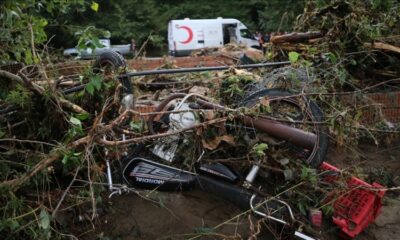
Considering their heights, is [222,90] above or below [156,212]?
above

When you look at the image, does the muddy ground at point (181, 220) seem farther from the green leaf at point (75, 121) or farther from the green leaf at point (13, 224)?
the green leaf at point (75, 121)

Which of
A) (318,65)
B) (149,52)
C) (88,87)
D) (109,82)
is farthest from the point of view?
(149,52)

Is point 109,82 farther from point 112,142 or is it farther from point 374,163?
point 374,163

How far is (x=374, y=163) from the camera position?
575 cm

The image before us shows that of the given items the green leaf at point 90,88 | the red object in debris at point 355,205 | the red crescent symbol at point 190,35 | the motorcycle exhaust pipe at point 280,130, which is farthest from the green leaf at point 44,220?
the red crescent symbol at point 190,35

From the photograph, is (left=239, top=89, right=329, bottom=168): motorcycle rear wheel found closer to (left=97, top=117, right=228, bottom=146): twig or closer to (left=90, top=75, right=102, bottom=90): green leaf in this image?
(left=97, top=117, right=228, bottom=146): twig

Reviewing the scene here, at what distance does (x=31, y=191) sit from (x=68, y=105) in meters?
0.76

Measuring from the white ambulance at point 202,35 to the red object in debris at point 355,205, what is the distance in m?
20.0

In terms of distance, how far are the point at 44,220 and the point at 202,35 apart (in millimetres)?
21989

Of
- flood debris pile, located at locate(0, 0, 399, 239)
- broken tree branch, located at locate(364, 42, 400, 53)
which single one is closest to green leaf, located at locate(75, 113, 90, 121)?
flood debris pile, located at locate(0, 0, 399, 239)

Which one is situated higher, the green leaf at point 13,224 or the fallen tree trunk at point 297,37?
the fallen tree trunk at point 297,37

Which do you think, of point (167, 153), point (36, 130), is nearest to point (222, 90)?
point (167, 153)

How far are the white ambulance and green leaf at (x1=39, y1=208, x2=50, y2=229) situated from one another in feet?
68.5

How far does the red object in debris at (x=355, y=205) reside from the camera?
421 cm
